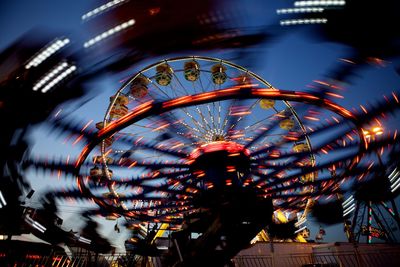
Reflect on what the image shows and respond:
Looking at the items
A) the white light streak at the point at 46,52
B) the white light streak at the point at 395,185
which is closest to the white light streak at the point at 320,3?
the white light streak at the point at 46,52

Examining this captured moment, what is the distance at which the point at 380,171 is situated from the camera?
13047 millimetres

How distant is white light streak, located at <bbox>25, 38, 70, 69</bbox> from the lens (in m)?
5.95

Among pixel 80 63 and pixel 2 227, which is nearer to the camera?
pixel 80 63

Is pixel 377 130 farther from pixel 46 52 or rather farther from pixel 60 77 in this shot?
pixel 46 52

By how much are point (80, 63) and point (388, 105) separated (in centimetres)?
988

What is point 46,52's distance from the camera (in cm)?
609

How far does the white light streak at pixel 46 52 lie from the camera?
5.95 meters

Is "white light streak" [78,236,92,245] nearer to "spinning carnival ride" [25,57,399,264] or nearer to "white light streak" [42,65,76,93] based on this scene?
"spinning carnival ride" [25,57,399,264]

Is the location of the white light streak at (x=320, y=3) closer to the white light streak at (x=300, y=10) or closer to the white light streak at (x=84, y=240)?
the white light streak at (x=300, y=10)

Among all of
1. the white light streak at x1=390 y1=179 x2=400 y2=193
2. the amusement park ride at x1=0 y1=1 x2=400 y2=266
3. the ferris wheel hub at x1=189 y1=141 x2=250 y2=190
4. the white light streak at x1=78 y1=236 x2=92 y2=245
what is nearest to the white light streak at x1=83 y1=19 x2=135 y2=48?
the amusement park ride at x1=0 y1=1 x2=400 y2=266

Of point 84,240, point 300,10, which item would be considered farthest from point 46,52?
point 84,240

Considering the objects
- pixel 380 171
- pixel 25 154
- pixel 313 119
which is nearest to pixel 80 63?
pixel 25 154

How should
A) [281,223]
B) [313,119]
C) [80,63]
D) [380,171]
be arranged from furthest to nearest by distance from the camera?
[281,223]
[380,171]
[313,119]
[80,63]

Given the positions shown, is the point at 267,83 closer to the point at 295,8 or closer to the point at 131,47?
the point at 295,8
